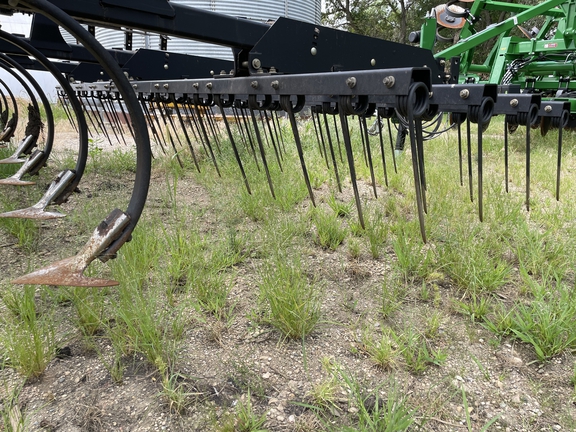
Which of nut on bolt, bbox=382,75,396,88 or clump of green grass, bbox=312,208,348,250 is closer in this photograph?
nut on bolt, bbox=382,75,396,88

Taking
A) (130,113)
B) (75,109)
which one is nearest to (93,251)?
(130,113)

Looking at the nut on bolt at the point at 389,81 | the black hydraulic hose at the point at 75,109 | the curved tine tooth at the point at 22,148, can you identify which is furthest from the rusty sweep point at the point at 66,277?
the curved tine tooth at the point at 22,148

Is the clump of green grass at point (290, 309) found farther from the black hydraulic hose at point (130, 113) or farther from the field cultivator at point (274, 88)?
the black hydraulic hose at point (130, 113)

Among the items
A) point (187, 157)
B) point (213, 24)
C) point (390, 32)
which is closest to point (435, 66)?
point (213, 24)

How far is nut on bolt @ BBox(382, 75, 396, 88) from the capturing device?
3.32 feet

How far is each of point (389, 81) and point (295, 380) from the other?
945mm

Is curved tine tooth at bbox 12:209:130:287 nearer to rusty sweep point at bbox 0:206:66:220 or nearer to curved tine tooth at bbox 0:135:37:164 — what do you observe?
rusty sweep point at bbox 0:206:66:220

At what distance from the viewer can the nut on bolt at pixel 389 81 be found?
1012mm

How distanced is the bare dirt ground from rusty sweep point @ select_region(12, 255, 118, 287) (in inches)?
13.3

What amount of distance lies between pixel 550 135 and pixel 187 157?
4802mm

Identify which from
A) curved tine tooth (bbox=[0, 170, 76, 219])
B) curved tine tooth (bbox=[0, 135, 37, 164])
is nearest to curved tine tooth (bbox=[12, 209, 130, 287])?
curved tine tooth (bbox=[0, 170, 76, 219])

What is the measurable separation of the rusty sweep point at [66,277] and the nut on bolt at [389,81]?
884 mm

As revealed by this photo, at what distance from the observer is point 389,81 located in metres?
1.02

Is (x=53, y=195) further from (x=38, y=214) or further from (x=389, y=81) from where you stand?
(x=389, y=81)
